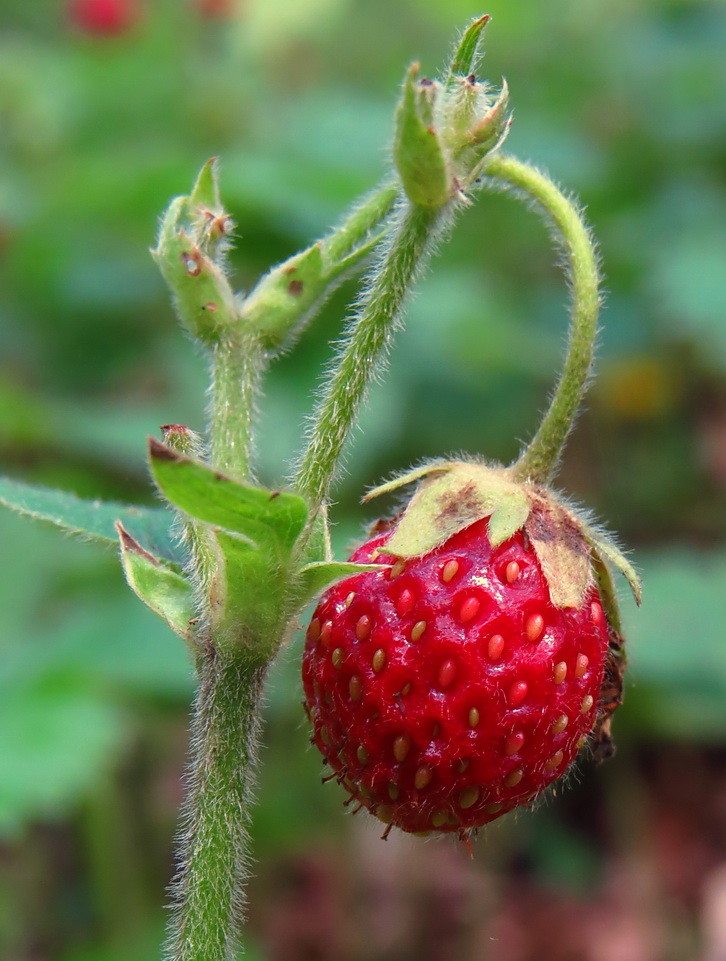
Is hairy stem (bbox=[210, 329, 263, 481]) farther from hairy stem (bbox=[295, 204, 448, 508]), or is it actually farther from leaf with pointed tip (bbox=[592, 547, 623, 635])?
leaf with pointed tip (bbox=[592, 547, 623, 635])

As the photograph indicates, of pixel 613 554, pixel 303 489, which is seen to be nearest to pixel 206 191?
pixel 303 489

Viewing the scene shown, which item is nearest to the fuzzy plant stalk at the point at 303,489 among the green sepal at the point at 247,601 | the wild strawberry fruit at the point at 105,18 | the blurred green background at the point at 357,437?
the green sepal at the point at 247,601

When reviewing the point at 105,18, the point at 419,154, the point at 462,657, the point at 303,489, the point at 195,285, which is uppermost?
the point at 419,154

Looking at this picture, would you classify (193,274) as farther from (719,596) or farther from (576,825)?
(576,825)

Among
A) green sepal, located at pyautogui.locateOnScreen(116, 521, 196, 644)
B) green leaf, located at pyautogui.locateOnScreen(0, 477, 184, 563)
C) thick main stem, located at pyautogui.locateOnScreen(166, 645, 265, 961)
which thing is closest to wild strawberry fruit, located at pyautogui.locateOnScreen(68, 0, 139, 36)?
green leaf, located at pyautogui.locateOnScreen(0, 477, 184, 563)

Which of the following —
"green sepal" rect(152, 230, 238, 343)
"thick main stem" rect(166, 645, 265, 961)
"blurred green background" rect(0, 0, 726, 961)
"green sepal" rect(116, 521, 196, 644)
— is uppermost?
"green sepal" rect(152, 230, 238, 343)

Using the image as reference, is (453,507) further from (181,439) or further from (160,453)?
(160,453)

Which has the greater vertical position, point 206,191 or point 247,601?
point 206,191
